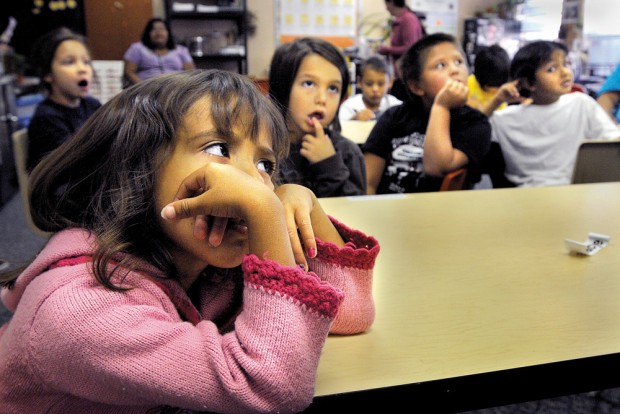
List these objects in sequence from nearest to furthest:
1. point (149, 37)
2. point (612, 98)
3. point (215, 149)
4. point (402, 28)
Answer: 1. point (215, 149)
2. point (612, 98)
3. point (402, 28)
4. point (149, 37)

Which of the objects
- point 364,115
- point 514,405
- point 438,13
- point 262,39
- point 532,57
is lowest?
point 514,405

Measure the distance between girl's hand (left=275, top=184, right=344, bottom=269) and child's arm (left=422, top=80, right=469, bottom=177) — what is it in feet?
3.31

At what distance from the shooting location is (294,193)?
888 mm

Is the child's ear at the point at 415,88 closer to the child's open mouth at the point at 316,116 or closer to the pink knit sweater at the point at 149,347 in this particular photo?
the child's open mouth at the point at 316,116

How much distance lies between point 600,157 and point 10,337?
6.18 ft

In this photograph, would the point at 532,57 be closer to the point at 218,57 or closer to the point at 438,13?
the point at 218,57

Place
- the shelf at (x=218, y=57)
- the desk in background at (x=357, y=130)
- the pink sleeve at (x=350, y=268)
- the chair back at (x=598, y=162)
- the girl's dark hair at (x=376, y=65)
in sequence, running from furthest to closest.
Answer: the shelf at (x=218, y=57)
the girl's dark hair at (x=376, y=65)
the desk in background at (x=357, y=130)
the chair back at (x=598, y=162)
the pink sleeve at (x=350, y=268)

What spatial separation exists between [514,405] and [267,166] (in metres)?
1.49

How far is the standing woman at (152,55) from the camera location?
217 inches

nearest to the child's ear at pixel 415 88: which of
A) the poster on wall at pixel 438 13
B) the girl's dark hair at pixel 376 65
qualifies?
the girl's dark hair at pixel 376 65

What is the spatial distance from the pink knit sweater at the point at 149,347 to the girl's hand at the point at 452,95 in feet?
4.44

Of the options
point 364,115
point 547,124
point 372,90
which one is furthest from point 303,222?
point 372,90

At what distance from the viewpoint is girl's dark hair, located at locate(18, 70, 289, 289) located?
2.31 feet

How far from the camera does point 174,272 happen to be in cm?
73
